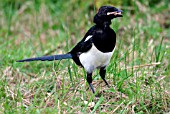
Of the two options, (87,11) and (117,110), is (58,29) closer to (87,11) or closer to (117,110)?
(87,11)

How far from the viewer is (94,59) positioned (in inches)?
156

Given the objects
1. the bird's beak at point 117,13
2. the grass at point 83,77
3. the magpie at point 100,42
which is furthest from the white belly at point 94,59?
the bird's beak at point 117,13

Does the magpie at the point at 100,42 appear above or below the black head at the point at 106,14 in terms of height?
below

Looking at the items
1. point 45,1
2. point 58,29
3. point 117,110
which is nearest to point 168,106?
point 117,110

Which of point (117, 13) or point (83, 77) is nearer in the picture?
point (117, 13)

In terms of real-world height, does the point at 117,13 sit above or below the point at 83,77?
above

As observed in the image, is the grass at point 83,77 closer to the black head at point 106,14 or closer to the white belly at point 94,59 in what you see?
the white belly at point 94,59

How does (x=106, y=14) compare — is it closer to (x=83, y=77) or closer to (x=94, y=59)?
(x=94, y=59)

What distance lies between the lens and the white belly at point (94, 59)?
12.9 feet

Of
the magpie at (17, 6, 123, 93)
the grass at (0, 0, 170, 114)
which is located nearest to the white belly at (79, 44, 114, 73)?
the magpie at (17, 6, 123, 93)

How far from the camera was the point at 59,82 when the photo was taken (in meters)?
4.44

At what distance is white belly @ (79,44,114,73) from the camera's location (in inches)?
154

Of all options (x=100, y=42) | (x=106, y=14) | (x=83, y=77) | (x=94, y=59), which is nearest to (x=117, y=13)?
(x=106, y=14)

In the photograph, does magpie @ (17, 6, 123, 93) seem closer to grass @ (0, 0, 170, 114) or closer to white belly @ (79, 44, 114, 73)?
white belly @ (79, 44, 114, 73)
